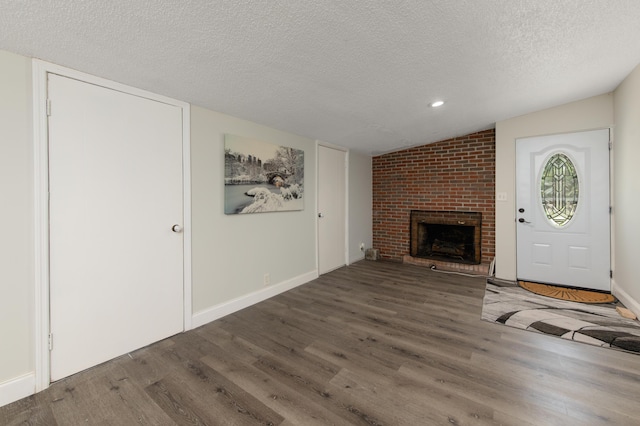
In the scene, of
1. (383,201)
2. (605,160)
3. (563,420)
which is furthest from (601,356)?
(383,201)

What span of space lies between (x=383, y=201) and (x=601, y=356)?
11.8ft

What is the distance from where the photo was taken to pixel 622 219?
2.89 meters

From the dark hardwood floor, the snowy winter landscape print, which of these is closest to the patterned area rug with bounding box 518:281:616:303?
the dark hardwood floor

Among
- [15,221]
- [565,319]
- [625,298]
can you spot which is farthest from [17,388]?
[625,298]

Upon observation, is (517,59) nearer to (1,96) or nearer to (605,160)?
(605,160)

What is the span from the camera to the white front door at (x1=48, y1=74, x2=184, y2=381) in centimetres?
172

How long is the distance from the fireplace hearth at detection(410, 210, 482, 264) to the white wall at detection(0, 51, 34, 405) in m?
4.68

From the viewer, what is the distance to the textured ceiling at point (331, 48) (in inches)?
53.3

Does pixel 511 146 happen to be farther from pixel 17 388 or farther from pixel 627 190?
pixel 17 388

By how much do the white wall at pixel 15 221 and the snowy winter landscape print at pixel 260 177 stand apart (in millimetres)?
1304

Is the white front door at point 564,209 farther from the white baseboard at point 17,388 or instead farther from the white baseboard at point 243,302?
the white baseboard at point 17,388

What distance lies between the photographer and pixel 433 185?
4648 mm

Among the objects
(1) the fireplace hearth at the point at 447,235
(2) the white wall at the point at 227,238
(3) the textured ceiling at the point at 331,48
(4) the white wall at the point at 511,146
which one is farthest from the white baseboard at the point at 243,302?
(4) the white wall at the point at 511,146

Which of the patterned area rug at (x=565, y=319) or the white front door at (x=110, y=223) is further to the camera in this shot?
the patterned area rug at (x=565, y=319)
